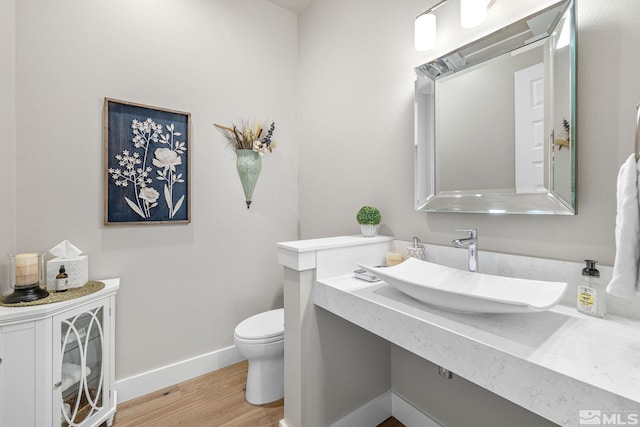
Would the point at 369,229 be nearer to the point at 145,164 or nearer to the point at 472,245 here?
the point at 472,245

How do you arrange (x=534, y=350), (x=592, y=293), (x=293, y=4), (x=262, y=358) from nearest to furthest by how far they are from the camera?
1. (x=534, y=350)
2. (x=592, y=293)
3. (x=262, y=358)
4. (x=293, y=4)

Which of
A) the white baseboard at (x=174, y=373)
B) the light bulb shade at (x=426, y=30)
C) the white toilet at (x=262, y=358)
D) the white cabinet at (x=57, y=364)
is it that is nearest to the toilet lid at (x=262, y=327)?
the white toilet at (x=262, y=358)

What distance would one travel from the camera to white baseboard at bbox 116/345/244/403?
1.78m

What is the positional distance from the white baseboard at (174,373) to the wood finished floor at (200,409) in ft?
0.12

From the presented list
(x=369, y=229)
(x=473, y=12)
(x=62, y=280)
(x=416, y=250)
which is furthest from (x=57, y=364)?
(x=473, y=12)

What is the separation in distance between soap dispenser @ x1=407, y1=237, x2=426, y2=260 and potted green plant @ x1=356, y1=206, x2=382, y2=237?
25 centimetres

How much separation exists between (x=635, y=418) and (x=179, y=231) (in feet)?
7.10

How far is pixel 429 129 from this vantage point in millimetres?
1512

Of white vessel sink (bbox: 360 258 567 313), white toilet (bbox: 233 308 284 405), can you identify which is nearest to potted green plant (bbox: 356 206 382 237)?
white vessel sink (bbox: 360 258 567 313)

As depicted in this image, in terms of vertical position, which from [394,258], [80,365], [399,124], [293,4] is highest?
[293,4]

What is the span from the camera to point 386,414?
165 centimetres

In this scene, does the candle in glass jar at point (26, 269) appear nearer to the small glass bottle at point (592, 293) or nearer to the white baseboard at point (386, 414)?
the white baseboard at point (386, 414)

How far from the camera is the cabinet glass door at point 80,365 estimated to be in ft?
4.35

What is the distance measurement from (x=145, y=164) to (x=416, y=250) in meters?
1.75
